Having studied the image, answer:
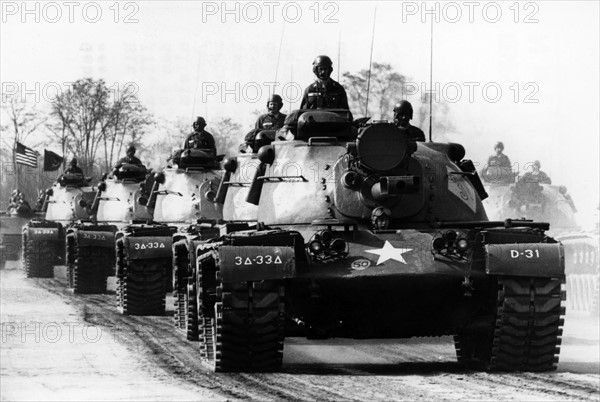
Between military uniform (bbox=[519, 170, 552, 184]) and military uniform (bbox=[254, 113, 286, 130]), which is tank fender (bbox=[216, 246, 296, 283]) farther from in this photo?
military uniform (bbox=[519, 170, 552, 184])

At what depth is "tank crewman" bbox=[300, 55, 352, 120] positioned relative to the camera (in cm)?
1620

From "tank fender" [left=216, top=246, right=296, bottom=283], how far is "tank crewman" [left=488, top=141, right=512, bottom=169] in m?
16.2

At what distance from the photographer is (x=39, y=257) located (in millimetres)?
33406

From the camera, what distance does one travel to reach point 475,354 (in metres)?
14.2

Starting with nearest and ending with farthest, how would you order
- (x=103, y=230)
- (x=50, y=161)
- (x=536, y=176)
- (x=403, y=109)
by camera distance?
1. (x=403, y=109)
2. (x=103, y=230)
3. (x=536, y=176)
4. (x=50, y=161)

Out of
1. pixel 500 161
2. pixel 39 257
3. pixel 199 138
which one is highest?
pixel 199 138

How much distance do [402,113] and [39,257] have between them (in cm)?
1942

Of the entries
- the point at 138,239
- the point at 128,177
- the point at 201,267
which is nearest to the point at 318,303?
the point at 201,267

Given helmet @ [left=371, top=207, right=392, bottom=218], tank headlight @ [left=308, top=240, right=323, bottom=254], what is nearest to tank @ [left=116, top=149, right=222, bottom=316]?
helmet @ [left=371, top=207, right=392, bottom=218]

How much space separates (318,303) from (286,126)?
3.19 metres

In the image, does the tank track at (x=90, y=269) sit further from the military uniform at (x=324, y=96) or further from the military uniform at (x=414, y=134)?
the military uniform at (x=414, y=134)

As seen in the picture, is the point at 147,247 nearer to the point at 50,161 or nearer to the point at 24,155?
the point at 24,155

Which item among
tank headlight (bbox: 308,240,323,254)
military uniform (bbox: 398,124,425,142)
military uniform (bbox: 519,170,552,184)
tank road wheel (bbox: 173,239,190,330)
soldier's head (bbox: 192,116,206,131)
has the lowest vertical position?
tank road wheel (bbox: 173,239,190,330)

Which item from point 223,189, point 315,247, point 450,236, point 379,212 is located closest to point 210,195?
point 223,189
